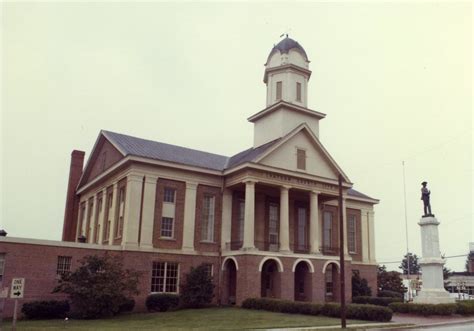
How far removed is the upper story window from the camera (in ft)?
150

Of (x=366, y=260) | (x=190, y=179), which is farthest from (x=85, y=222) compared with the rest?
(x=366, y=260)

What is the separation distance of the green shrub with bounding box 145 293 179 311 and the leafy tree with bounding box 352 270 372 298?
58.7 feet

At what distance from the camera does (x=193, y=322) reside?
23812mm

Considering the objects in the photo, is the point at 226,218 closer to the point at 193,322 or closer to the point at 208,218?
the point at 208,218

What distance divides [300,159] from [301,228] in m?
6.61

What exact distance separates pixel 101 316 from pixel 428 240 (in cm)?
2304

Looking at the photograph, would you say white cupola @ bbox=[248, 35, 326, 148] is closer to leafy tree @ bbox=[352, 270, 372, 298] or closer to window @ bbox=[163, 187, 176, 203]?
window @ bbox=[163, 187, 176, 203]

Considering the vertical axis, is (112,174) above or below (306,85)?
below

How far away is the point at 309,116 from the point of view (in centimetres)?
4219

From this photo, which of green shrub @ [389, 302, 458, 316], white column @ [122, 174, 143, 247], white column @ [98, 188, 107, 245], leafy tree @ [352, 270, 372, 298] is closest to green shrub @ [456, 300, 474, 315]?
green shrub @ [389, 302, 458, 316]

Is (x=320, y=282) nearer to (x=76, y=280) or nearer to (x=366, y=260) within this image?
(x=366, y=260)

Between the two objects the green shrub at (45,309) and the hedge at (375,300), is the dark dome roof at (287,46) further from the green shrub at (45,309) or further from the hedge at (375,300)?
the green shrub at (45,309)

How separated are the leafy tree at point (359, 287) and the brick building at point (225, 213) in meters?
3.18

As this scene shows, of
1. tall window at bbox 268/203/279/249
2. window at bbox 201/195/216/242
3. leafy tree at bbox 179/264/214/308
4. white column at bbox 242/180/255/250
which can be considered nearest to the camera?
leafy tree at bbox 179/264/214/308
